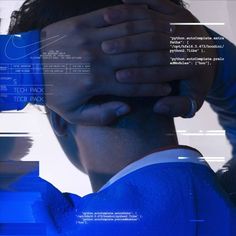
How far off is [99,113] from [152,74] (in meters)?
0.18

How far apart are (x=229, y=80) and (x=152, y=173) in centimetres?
34

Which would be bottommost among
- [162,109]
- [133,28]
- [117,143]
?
[117,143]

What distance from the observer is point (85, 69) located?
1.36 meters

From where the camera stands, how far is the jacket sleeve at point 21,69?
53.9 inches

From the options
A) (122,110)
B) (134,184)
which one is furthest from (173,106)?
(134,184)

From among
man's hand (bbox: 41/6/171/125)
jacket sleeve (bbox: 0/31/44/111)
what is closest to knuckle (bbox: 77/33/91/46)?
man's hand (bbox: 41/6/171/125)

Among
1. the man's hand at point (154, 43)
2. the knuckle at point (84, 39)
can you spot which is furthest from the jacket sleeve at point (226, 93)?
the knuckle at point (84, 39)

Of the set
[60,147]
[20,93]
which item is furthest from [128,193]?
[20,93]

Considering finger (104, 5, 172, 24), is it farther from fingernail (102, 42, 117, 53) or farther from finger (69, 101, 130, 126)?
finger (69, 101, 130, 126)

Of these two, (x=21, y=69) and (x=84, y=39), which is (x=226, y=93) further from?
(x=21, y=69)

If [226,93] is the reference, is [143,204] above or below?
below

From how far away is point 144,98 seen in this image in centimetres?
135

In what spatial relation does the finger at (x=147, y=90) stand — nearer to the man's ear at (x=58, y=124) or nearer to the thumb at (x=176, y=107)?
the thumb at (x=176, y=107)

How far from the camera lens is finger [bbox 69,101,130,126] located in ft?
4.45
